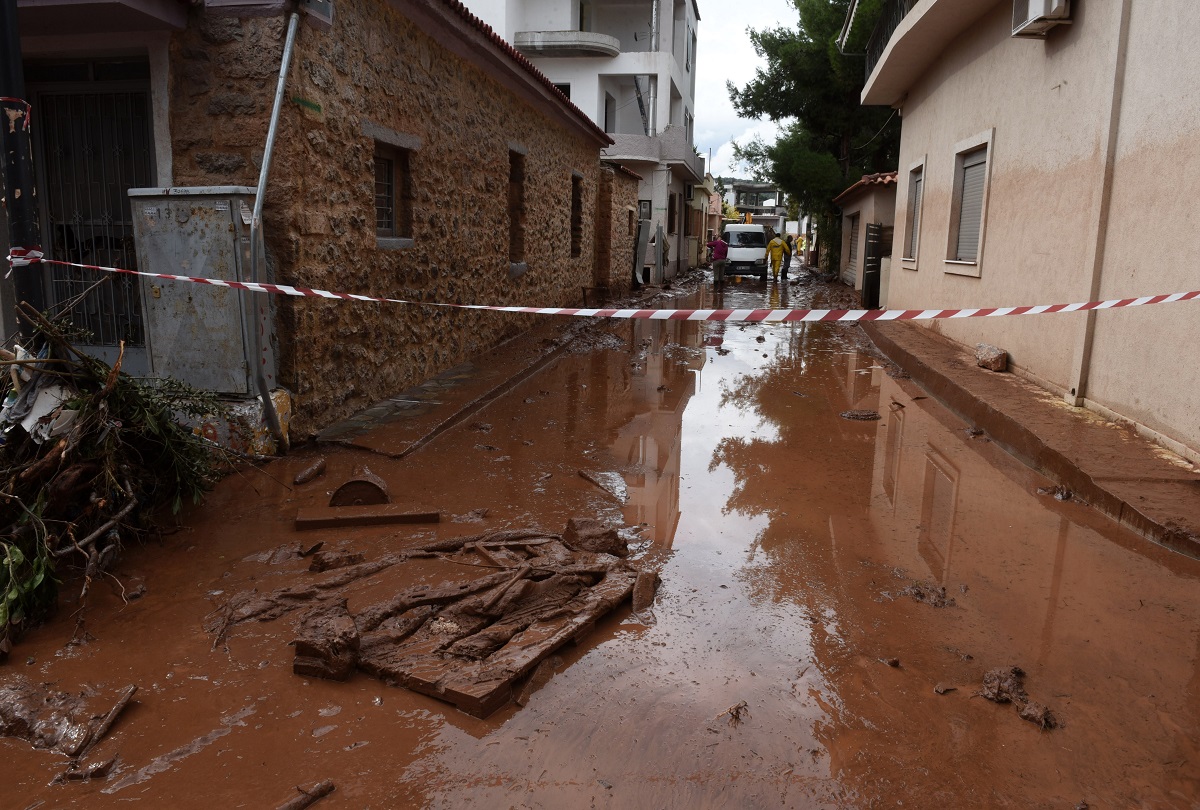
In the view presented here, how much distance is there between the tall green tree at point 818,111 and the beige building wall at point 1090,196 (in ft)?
50.8

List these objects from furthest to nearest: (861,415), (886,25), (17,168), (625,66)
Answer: (625,66) < (886,25) < (861,415) < (17,168)

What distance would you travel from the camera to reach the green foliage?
2584 centimetres

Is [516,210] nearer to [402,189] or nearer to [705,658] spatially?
[402,189]

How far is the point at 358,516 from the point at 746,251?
2512 centimetres

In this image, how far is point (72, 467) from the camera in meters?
3.85

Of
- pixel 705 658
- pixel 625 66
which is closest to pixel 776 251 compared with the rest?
pixel 625 66

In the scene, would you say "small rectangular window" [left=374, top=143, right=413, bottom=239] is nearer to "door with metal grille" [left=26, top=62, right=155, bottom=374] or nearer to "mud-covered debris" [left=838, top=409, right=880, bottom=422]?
"door with metal grille" [left=26, top=62, right=155, bottom=374]

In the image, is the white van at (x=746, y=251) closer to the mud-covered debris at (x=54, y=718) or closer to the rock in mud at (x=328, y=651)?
the rock in mud at (x=328, y=651)

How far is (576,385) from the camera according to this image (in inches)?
364

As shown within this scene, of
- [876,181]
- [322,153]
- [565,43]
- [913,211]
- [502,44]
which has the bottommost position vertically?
[322,153]

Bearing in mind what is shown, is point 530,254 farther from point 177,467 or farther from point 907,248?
point 177,467

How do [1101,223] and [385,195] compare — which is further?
[385,195]

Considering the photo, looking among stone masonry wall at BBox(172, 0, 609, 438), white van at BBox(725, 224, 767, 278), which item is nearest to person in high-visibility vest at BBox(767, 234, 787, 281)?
white van at BBox(725, 224, 767, 278)

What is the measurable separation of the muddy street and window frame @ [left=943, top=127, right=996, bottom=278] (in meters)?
4.93
